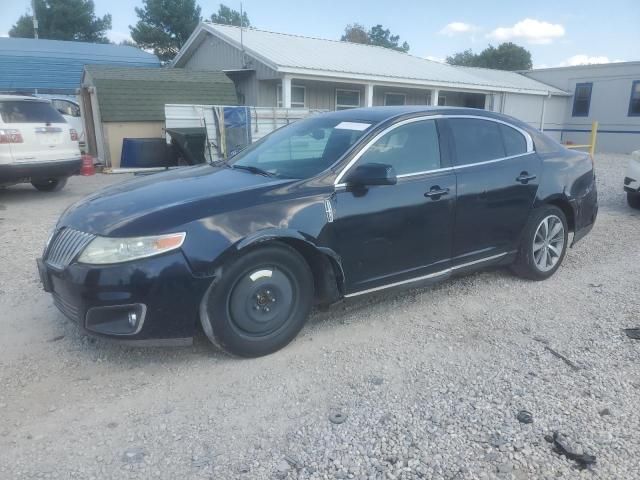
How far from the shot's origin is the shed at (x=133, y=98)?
13.7 meters

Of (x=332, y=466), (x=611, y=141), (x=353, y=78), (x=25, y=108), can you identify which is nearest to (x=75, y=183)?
(x=25, y=108)

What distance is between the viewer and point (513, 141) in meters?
4.72

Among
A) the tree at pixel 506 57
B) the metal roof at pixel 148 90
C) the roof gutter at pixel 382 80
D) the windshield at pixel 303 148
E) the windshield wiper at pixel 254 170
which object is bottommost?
the windshield wiper at pixel 254 170

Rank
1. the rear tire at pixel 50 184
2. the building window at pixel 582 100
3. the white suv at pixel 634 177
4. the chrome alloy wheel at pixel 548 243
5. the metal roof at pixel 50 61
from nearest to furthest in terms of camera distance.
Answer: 1. the chrome alloy wheel at pixel 548 243
2. the white suv at pixel 634 177
3. the rear tire at pixel 50 184
4. the building window at pixel 582 100
5. the metal roof at pixel 50 61

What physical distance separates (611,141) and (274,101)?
16202 mm

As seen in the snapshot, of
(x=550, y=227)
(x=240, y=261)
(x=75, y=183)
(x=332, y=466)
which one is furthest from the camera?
(x=75, y=183)

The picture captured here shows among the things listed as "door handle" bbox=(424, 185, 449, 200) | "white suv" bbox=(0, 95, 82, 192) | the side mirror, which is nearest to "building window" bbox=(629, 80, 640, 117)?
"white suv" bbox=(0, 95, 82, 192)

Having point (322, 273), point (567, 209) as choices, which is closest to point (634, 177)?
point (567, 209)

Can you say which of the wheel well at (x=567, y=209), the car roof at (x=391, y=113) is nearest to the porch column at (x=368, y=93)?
the wheel well at (x=567, y=209)

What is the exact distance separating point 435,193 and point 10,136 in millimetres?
7527

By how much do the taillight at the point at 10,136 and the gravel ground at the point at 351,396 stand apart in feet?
16.2

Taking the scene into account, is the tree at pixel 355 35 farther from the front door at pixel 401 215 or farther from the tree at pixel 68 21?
the front door at pixel 401 215

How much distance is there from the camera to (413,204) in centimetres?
390

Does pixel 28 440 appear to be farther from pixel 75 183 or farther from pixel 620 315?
pixel 75 183
